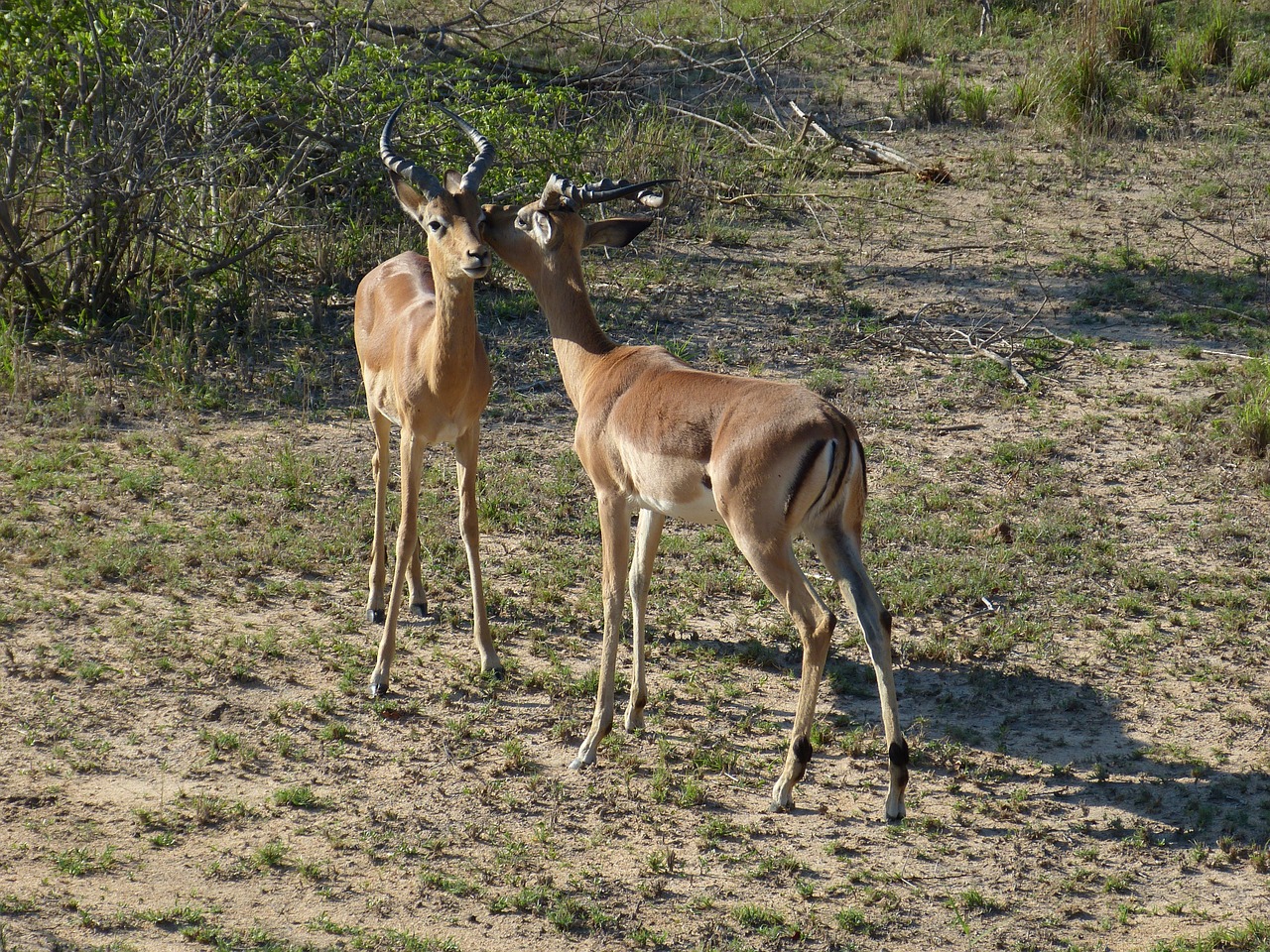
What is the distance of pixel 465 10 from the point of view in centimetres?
1266

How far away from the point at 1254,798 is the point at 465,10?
10.3 meters

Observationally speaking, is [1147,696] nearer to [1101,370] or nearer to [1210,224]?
[1101,370]

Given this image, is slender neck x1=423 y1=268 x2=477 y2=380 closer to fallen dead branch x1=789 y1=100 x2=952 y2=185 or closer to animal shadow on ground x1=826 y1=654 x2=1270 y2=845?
animal shadow on ground x1=826 y1=654 x2=1270 y2=845

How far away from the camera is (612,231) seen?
19.7ft

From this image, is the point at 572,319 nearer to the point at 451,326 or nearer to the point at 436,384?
the point at 451,326

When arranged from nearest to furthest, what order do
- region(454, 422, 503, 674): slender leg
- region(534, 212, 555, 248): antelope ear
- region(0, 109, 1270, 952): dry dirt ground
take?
region(0, 109, 1270, 952): dry dirt ground < region(534, 212, 555, 248): antelope ear < region(454, 422, 503, 674): slender leg

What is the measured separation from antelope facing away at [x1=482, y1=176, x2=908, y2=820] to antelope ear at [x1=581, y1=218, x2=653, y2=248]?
0.02 m

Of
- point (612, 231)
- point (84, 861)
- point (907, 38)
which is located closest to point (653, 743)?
point (84, 861)

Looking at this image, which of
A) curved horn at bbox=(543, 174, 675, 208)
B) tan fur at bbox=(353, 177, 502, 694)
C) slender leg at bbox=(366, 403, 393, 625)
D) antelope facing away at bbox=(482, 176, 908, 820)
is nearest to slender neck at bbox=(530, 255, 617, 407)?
antelope facing away at bbox=(482, 176, 908, 820)

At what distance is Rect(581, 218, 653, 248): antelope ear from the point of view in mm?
5957

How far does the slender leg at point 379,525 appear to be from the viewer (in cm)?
635

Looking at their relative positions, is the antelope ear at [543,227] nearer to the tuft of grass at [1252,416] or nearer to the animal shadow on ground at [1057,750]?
the animal shadow on ground at [1057,750]

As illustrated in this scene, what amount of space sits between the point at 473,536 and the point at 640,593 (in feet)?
2.88

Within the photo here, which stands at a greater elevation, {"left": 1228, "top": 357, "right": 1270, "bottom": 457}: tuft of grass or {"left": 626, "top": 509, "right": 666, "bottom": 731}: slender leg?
{"left": 1228, "top": 357, "right": 1270, "bottom": 457}: tuft of grass
